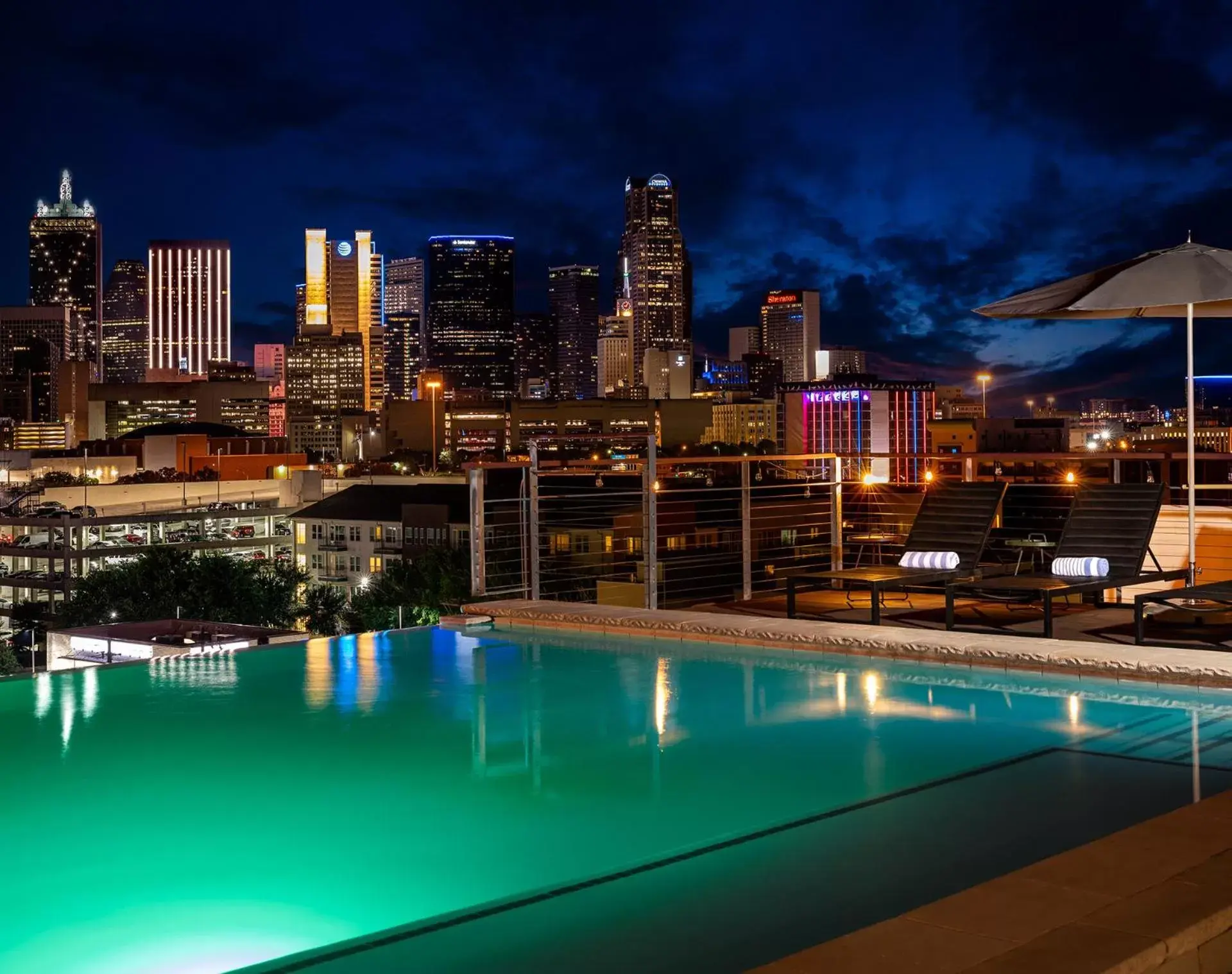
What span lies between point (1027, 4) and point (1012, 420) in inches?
1068

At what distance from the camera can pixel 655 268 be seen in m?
193

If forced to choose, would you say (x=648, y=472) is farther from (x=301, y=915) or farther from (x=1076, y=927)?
(x=1076, y=927)

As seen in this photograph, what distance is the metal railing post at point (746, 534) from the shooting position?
8.67 metres

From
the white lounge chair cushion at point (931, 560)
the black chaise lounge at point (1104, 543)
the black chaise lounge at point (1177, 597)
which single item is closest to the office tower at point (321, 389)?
the white lounge chair cushion at point (931, 560)

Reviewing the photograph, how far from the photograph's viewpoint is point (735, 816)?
12.5 ft

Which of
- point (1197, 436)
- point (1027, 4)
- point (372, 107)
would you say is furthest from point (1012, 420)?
point (372, 107)

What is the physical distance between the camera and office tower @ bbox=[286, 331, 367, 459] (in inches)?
7106

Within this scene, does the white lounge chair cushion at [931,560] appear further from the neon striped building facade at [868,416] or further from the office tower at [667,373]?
the office tower at [667,373]

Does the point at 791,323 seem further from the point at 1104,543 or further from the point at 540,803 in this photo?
the point at 540,803

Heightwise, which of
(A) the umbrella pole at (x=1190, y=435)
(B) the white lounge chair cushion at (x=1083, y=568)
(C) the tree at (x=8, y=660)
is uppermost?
(A) the umbrella pole at (x=1190, y=435)

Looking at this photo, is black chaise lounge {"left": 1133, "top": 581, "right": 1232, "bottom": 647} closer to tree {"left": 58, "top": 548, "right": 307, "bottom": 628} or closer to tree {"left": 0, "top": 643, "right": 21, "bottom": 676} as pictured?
tree {"left": 0, "top": 643, "right": 21, "bottom": 676}

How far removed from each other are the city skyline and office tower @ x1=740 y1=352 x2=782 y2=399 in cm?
7882

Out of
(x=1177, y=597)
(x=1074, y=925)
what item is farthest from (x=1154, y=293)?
(x=1074, y=925)

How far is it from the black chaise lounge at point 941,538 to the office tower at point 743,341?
588 feet
